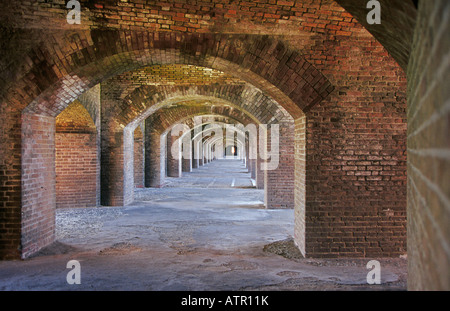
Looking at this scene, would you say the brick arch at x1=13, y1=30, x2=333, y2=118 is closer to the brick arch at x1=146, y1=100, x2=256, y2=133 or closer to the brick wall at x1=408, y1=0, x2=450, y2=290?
the brick wall at x1=408, y1=0, x2=450, y2=290

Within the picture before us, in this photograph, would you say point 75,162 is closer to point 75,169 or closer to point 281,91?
point 75,169

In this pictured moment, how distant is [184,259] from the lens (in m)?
5.79

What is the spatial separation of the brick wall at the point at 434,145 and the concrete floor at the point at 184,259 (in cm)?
285

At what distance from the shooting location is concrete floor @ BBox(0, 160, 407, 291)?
472 centimetres

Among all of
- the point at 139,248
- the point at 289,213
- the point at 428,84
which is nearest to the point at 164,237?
the point at 139,248

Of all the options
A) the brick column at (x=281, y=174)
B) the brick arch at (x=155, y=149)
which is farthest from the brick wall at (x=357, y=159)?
the brick arch at (x=155, y=149)

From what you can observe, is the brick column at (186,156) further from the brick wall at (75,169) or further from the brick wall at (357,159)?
the brick wall at (357,159)

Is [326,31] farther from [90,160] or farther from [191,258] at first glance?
[90,160]

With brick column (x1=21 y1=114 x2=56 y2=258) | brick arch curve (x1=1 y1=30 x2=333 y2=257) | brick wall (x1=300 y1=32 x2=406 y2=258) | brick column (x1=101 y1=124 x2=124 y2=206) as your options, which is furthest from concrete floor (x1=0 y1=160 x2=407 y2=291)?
brick column (x1=101 y1=124 x2=124 y2=206)

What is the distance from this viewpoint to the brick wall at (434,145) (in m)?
1.44

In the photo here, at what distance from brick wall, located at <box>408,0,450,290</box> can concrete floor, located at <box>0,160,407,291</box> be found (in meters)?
2.85

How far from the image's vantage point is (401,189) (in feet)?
19.5

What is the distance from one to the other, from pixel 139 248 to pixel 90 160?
5079mm
